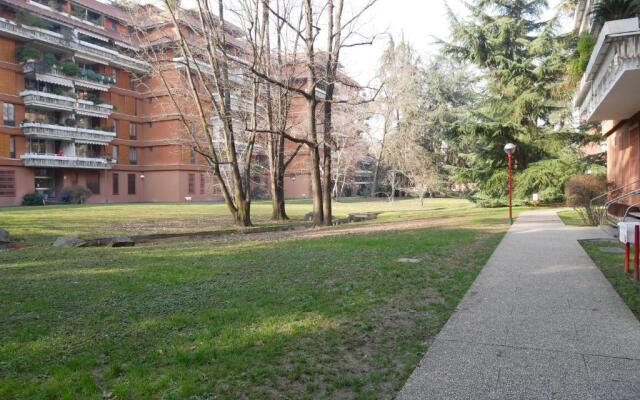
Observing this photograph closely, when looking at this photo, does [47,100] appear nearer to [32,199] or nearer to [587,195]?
[32,199]

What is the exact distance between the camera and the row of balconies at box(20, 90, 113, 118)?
134ft

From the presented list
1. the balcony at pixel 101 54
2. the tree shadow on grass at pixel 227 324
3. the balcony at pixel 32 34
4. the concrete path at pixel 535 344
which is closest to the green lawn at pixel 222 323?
the tree shadow on grass at pixel 227 324

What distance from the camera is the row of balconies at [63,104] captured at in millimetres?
40875

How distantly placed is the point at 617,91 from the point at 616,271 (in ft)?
21.8

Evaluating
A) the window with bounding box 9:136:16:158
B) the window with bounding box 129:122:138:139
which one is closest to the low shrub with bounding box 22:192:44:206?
the window with bounding box 9:136:16:158

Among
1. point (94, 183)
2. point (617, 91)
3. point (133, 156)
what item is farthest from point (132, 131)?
point (617, 91)

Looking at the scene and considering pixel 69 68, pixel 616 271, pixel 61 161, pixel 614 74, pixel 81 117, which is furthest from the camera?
pixel 81 117

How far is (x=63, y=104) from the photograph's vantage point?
43.2 m

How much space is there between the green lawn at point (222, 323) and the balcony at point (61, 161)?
1449 inches

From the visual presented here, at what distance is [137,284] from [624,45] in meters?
10.8

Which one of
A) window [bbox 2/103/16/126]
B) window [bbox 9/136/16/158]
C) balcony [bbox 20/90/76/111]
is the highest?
balcony [bbox 20/90/76/111]

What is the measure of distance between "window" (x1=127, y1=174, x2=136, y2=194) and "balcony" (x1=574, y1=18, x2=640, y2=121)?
47.7m

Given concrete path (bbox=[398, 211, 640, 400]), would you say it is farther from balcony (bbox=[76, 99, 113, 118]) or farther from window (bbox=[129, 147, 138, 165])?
window (bbox=[129, 147, 138, 165])

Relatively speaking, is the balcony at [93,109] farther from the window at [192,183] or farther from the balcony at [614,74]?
the balcony at [614,74]
